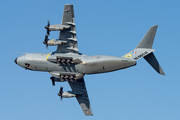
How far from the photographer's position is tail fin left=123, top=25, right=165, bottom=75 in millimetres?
61531

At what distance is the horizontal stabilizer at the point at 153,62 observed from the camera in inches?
2418

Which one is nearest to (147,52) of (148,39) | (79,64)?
(148,39)

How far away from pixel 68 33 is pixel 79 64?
5375 millimetres

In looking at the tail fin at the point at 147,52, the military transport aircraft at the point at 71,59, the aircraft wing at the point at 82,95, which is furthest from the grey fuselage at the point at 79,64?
the aircraft wing at the point at 82,95

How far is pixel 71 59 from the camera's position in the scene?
61406 millimetres

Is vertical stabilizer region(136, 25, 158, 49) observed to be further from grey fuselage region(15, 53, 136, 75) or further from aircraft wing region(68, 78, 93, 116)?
aircraft wing region(68, 78, 93, 116)

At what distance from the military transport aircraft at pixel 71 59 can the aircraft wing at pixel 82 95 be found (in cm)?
402

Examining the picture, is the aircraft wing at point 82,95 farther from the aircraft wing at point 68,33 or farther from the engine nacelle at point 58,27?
the engine nacelle at point 58,27

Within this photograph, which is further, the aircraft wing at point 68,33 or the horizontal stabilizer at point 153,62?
the horizontal stabilizer at point 153,62

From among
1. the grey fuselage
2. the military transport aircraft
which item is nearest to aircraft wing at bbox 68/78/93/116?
the military transport aircraft

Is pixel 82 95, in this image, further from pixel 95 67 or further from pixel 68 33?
pixel 68 33

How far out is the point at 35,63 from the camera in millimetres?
63469

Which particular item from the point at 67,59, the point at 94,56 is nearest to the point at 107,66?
the point at 94,56

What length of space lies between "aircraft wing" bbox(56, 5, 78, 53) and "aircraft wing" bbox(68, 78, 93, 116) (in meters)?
8.09
